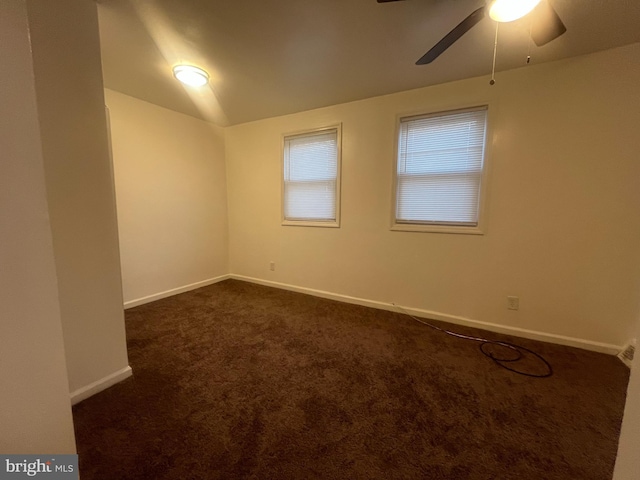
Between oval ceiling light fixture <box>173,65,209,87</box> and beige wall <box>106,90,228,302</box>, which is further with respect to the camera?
beige wall <box>106,90,228,302</box>

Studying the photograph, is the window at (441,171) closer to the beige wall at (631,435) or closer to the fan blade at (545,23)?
the fan blade at (545,23)

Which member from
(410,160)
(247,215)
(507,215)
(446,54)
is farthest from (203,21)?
(507,215)

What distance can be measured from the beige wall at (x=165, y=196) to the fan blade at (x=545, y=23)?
3704 millimetres

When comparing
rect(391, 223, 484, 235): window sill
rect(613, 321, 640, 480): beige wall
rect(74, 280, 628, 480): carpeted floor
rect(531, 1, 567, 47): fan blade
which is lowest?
rect(74, 280, 628, 480): carpeted floor

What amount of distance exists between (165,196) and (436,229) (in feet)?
11.2

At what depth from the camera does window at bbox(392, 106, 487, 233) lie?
246 cm

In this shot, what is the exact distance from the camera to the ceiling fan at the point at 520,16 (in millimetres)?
1271

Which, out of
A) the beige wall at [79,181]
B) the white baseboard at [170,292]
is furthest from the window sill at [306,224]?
the beige wall at [79,181]

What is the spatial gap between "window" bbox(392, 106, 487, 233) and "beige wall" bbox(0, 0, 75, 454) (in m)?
2.76

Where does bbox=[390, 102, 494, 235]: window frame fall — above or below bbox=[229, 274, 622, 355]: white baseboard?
above

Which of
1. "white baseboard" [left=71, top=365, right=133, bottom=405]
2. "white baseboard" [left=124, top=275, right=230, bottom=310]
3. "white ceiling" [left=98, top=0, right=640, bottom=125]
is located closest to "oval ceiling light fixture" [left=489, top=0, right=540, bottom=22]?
"white ceiling" [left=98, top=0, right=640, bottom=125]

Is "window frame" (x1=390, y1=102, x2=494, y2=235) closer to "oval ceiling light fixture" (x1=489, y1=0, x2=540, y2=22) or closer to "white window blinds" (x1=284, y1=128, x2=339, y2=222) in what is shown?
"white window blinds" (x1=284, y1=128, x2=339, y2=222)

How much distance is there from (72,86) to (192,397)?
1.95 m

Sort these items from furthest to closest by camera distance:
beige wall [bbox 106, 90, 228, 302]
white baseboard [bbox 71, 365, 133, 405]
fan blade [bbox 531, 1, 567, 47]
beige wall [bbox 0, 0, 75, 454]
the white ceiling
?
beige wall [bbox 106, 90, 228, 302] → the white ceiling → white baseboard [bbox 71, 365, 133, 405] → fan blade [bbox 531, 1, 567, 47] → beige wall [bbox 0, 0, 75, 454]
